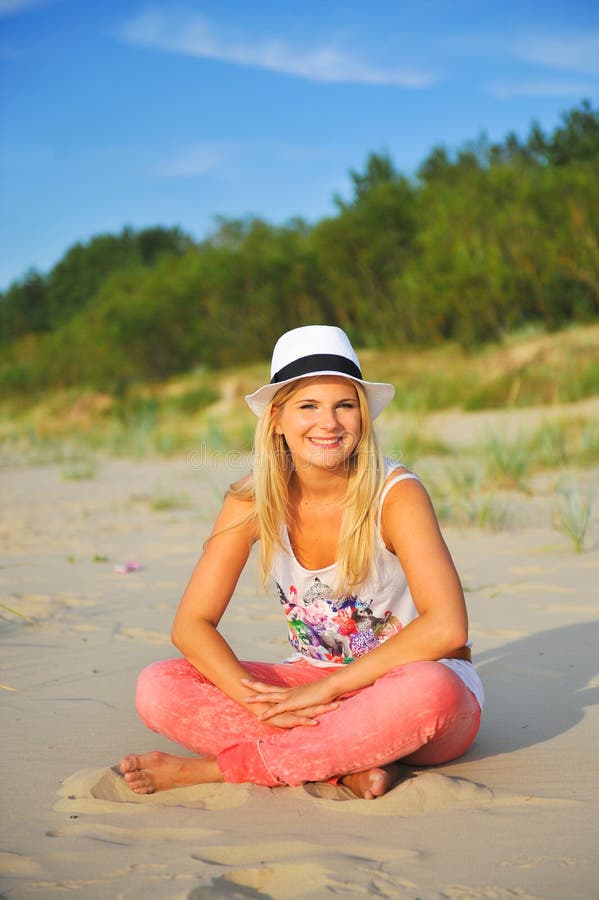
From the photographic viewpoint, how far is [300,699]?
259cm

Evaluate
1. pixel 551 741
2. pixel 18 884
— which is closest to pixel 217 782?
pixel 18 884

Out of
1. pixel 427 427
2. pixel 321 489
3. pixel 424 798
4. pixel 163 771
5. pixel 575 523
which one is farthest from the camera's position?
pixel 427 427

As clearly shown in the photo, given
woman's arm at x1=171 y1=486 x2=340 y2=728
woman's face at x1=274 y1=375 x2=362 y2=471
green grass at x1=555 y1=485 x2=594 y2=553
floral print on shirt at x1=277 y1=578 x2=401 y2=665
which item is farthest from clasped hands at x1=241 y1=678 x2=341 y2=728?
green grass at x1=555 y1=485 x2=594 y2=553

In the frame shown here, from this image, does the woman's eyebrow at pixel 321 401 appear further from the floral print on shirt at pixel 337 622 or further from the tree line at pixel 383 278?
the tree line at pixel 383 278

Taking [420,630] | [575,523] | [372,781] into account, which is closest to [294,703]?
[372,781]

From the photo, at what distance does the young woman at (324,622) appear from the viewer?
2529mm

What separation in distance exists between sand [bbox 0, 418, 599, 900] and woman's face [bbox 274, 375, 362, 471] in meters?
0.91

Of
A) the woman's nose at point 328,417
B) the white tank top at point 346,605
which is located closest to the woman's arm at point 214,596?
the white tank top at point 346,605

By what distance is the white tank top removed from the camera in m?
2.83

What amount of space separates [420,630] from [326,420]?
2.13ft

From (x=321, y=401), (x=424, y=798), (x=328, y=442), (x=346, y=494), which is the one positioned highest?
(x=321, y=401)

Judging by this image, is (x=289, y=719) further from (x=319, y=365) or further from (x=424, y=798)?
(x=319, y=365)

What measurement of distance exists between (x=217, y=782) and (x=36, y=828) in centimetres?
51

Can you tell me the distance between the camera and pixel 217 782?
2650 mm
